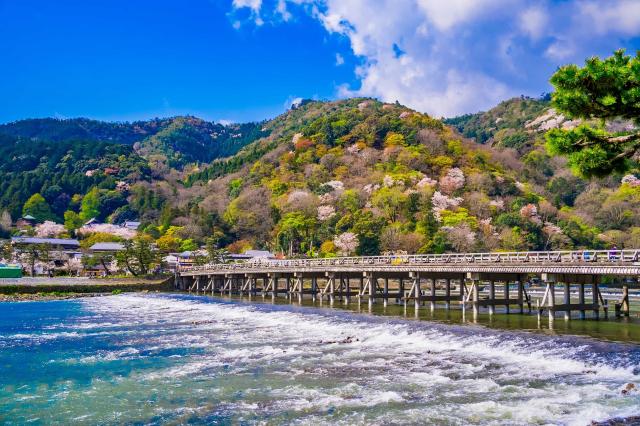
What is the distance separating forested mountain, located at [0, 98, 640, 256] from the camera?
6894 centimetres

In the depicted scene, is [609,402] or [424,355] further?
[424,355]

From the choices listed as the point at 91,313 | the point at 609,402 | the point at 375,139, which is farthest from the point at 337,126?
the point at 609,402

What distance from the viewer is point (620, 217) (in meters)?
73.2

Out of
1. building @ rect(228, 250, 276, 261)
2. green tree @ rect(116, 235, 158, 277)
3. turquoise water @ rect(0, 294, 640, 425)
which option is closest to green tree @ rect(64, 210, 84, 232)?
green tree @ rect(116, 235, 158, 277)

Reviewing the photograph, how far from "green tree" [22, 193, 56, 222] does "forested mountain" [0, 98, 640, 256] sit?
223cm

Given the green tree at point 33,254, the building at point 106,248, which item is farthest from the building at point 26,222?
the green tree at point 33,254

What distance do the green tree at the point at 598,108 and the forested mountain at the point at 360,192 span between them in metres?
49.1

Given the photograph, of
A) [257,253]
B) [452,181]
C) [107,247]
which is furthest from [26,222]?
[452,181]

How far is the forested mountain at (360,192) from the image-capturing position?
68938 mm

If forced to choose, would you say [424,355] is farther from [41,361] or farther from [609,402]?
[41,361]

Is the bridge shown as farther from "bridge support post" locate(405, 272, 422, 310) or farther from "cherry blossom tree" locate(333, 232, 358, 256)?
"cherry blossom tree" locate(333, 232, 358, 256)

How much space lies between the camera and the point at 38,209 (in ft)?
357

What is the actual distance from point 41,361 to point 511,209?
66.3 meters

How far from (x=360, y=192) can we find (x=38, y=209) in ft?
219
